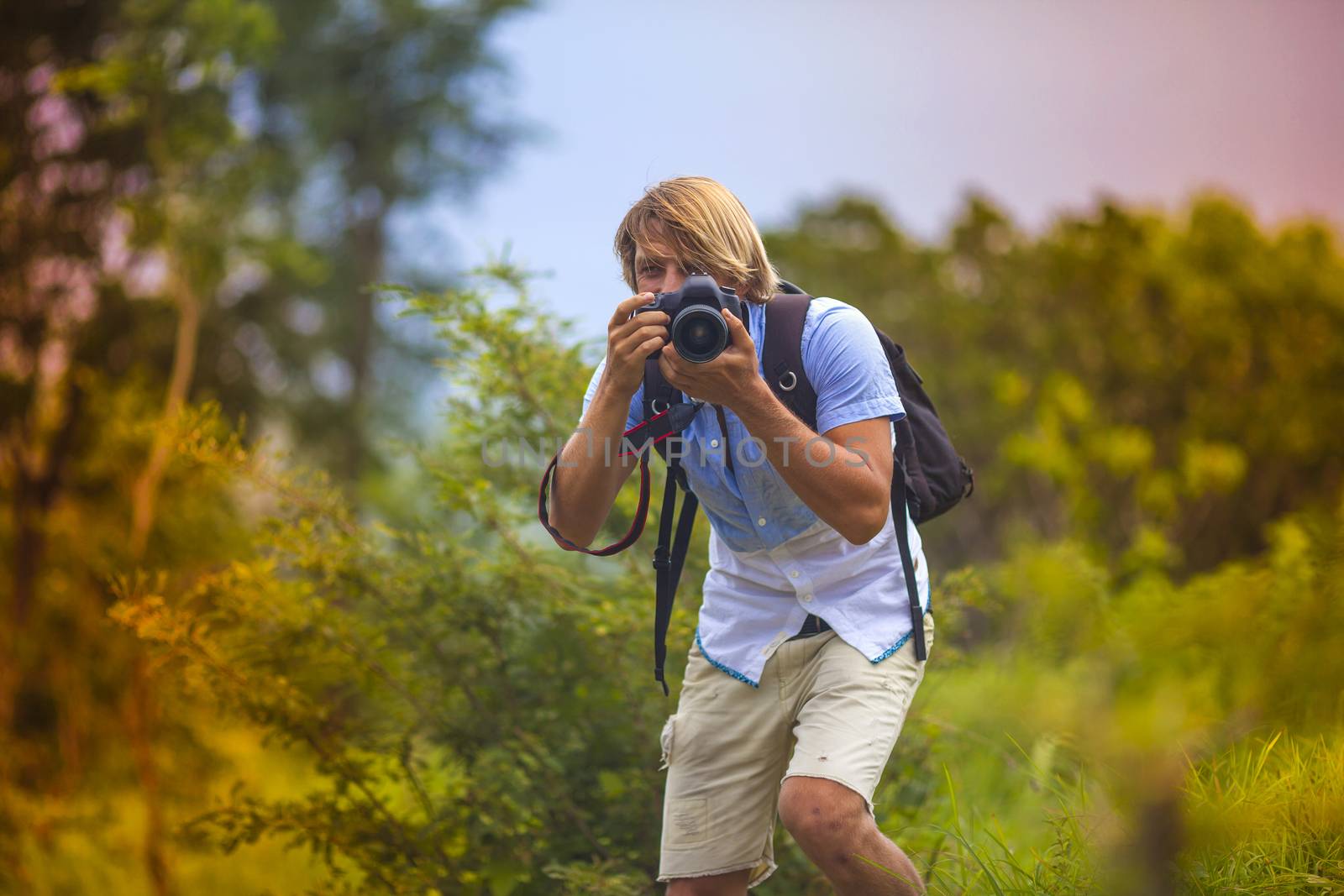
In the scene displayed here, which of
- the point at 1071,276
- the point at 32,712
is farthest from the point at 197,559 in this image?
the point at 1071,276

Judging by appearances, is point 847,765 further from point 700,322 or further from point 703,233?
point 703,233

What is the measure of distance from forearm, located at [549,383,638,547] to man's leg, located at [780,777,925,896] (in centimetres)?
71

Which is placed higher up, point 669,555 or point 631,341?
point 631,341

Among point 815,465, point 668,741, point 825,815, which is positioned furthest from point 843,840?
point 815,465

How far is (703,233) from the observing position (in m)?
2.31

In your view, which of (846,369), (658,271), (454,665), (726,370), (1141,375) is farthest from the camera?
(1141,375)

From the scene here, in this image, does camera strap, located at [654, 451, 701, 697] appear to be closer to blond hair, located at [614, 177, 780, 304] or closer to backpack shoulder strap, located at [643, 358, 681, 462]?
backpack shoulder strap, located at [643, 358, 681, 462]

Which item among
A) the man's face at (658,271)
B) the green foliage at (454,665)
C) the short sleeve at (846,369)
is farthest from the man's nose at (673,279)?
the green foliage at (454,665)

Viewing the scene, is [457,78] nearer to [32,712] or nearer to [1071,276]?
[1071,276]

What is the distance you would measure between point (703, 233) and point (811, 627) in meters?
0.84

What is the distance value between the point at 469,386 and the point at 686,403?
4.25 feet

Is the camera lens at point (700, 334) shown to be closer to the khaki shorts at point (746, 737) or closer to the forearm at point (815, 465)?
the forearm at point (815, 465)

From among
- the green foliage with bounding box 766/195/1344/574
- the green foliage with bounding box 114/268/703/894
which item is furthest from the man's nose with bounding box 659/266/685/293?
the green foliage with bounding box 766/195/1344/574

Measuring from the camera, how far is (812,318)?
7.69 feet
